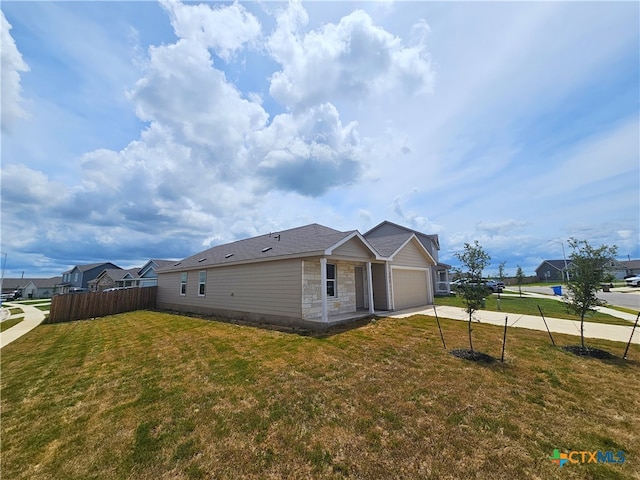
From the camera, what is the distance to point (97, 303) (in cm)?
1792

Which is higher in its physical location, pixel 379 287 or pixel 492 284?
pixel 379 287

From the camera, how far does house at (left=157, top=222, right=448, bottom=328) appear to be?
34.3 feet

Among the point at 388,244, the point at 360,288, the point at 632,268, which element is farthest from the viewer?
the point at 632,268

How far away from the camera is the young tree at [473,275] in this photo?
6.88 meters

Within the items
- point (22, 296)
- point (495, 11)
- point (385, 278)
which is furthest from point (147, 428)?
point (22, 296)

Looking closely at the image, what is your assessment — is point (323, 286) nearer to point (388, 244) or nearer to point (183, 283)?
point (388, 244)

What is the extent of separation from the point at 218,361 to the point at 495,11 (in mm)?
14184

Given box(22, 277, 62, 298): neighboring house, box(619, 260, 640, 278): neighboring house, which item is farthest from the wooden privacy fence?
box(619, 260, 640, 278): neighboring house

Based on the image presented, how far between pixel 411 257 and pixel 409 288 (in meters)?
1.90

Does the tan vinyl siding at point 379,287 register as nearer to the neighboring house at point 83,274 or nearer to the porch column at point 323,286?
the porch column at point 323,286

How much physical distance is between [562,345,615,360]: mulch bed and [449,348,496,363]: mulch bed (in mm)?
2421

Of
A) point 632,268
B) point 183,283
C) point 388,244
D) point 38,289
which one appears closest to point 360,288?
point 388,244

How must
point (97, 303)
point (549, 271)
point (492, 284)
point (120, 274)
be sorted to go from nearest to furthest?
point (97, 303)
point (492, 284)
point (120, 274)
point (549, 271)

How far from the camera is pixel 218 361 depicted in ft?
21.4
